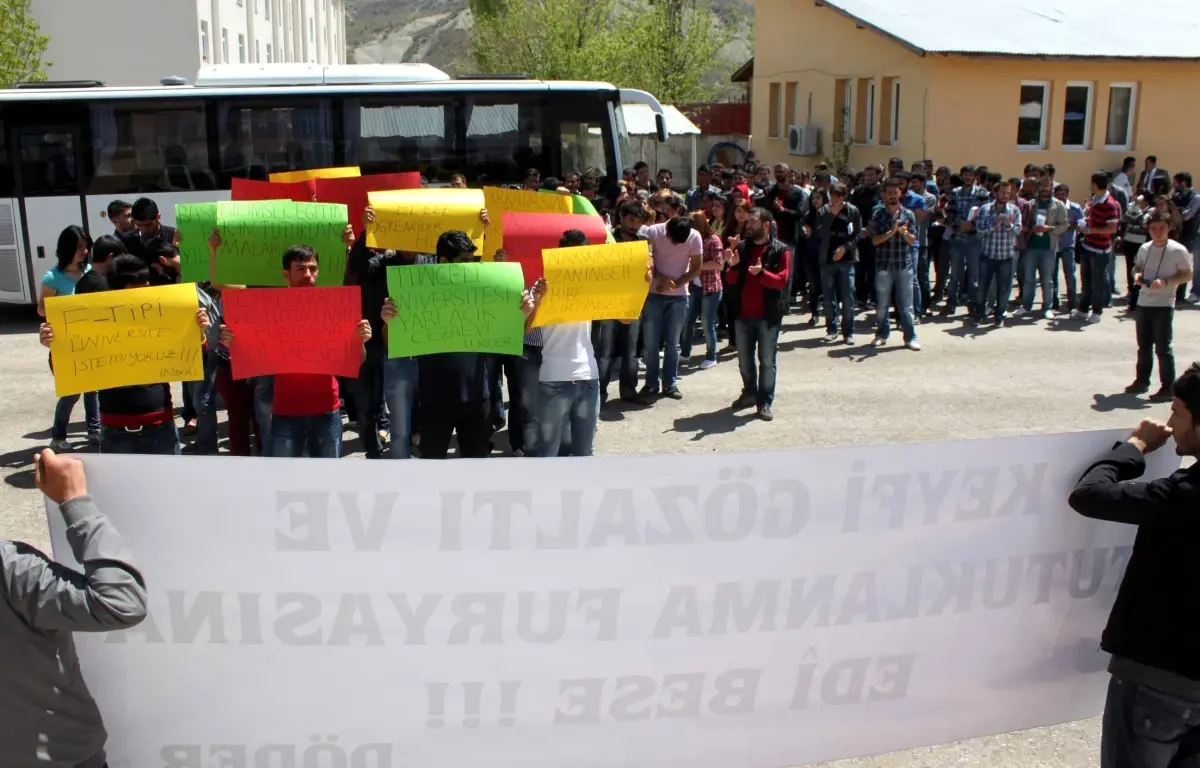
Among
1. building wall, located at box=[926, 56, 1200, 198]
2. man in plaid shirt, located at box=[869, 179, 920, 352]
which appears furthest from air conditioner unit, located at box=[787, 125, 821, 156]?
man in plaid shirt, located at box=[869, 179, 920, 352]

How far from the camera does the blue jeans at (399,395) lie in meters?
6.70

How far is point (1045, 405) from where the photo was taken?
9945mm

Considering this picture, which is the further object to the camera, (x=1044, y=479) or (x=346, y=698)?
(x=1044, y=479)

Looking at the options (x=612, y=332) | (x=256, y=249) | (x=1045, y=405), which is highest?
(x=256, y=249)

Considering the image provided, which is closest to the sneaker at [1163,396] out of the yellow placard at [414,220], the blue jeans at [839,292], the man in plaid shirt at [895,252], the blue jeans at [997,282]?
the man in plaid shirt at [895,252]

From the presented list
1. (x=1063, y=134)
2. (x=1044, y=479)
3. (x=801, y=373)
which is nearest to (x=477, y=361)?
(x=1044, y=479)

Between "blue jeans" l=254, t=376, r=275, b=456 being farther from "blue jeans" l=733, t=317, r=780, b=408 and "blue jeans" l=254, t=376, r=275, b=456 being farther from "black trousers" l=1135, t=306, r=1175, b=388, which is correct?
"black trousers" l=1135, t=306, r=1175, b=388

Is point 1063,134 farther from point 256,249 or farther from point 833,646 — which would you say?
point 833,646

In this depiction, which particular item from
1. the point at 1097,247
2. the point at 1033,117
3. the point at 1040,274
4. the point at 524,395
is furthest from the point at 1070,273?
the point at 1033,117

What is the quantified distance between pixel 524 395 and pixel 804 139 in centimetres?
2285

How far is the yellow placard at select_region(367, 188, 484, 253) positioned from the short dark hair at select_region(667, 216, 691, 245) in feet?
8.73

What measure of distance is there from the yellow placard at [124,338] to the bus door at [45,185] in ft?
34.2

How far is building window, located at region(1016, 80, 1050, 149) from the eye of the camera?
24688 mm

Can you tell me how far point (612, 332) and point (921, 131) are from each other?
16698mm
